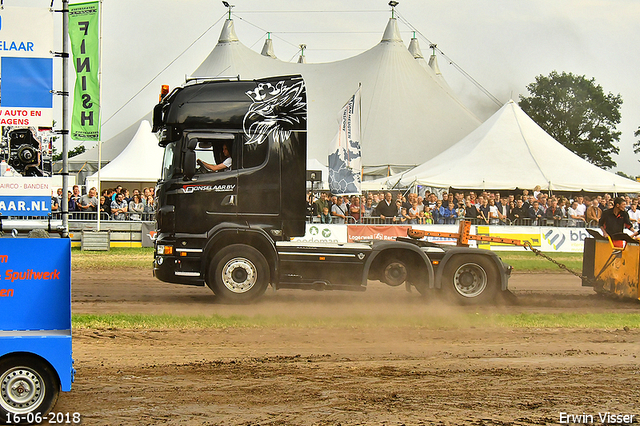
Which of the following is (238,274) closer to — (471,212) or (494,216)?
(471,212)

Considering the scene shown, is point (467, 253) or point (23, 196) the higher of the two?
point (23, 196)

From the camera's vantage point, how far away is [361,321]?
1038 cm

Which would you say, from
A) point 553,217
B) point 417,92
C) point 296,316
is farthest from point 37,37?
point 417,92

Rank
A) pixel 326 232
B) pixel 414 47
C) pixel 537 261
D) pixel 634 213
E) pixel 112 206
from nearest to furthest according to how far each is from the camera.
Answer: pixel 326 232 → pixel 537 261 → pixel 112 206 → pixel 634 213 → pixel 414 47

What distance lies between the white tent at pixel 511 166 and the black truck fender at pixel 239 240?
16.6 m

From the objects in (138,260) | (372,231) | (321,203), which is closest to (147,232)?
(138,260)

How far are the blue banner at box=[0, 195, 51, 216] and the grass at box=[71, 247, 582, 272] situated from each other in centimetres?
1015

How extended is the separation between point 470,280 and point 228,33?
35384 mm

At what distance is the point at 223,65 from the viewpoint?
43062mm

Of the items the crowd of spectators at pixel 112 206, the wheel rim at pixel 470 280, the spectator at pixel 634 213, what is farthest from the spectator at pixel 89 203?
the spectator at pixel 634 213

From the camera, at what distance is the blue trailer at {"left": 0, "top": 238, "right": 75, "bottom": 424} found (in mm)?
5098

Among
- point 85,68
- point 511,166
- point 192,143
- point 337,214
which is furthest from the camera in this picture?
point 511,166

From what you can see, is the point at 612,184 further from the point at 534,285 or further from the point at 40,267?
the point at 40,267

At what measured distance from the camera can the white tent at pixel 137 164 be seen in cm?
3175
